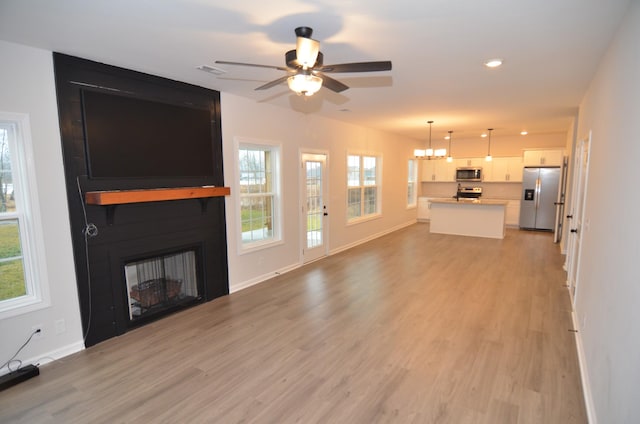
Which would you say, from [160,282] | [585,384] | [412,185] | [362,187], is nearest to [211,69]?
[160,282]

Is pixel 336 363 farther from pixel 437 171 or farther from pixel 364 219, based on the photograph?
pixel 437 171

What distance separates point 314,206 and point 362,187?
2.00m

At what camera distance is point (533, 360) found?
2914 mm

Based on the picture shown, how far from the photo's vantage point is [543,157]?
8734mm

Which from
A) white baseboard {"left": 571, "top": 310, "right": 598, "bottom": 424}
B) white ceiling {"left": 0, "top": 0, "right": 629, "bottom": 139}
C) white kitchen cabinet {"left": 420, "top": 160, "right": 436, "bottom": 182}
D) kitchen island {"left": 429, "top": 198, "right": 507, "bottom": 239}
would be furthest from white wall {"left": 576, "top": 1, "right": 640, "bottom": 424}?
white kitchen cabinet {"left": 420, "top": 160, "right": 436, "bottom": 182}

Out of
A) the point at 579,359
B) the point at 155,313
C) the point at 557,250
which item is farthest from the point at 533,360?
the point at 557,250

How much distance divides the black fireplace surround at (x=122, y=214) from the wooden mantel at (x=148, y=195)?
144 mm

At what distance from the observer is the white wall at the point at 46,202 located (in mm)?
2715

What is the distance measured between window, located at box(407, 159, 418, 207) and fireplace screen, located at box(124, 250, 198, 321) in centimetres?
799

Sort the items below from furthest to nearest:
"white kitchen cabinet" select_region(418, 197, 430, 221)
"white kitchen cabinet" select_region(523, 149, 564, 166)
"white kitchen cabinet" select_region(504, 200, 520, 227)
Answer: "white kitchen cabinet" select_region(418, 197, 430, 221) < "white kitchen cabinet" select_region(504, 200, 520, 227) < "white kitchen cabinet" select_region(523, 149, 564, 166)

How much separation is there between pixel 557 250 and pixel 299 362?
6.71 meters

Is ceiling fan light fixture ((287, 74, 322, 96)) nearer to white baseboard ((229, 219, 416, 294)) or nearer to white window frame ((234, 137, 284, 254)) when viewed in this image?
white window frame ((234, 137, 284, 254))

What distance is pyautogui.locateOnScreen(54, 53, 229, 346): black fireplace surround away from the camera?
308cm

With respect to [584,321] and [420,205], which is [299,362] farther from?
[420,205]
